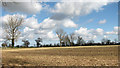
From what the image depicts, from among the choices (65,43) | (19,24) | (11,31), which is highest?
(19,24)

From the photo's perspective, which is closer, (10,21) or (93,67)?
(93,67)

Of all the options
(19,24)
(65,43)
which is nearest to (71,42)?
(65,43)

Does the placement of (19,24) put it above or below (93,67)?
above

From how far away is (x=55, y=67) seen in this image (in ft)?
20.9

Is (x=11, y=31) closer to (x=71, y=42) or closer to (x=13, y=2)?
(x=13, y=2)

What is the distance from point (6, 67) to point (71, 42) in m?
76.7

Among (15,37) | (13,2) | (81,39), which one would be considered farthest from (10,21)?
(81,39)

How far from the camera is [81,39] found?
3521 inches

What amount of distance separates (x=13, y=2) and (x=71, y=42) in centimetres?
7284

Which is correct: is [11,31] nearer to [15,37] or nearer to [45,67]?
[15,37]

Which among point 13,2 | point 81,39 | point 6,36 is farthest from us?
point 81,39

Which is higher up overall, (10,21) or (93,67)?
(10,21)

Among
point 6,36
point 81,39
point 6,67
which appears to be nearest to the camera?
point 6,67

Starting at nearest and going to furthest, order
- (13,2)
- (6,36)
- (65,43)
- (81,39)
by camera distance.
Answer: (13,2) < (6,36) < (65,43) < (81,39)
